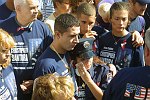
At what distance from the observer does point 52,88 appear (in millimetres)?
2363

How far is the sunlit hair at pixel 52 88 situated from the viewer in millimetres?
2336

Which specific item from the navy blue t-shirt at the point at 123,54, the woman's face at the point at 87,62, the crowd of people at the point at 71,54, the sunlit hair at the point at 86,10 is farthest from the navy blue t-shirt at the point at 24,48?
the navy blue t-shirt at the point at 123,54

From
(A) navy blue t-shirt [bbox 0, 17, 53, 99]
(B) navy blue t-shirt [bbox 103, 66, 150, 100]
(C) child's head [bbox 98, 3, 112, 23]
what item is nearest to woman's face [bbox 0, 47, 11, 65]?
(A) navy blue t-shirt [bbox 0, 17, 53, 99]

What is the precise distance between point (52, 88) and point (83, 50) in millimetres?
1074

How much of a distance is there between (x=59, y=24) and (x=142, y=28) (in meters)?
1.79

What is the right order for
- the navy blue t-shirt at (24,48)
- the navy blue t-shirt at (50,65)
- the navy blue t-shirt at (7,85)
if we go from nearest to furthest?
the navy blue t-shirt at (7,85) < the navy blue t-shirt at (50,65) < the navy blue t-shirt at (24,48)

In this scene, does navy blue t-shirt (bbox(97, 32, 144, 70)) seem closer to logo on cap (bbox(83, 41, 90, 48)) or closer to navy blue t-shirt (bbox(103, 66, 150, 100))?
logo on cap (bbox(83, 41, 90, 48))

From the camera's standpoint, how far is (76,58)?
3.46 m

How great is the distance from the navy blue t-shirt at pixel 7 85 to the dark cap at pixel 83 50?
0.63 m

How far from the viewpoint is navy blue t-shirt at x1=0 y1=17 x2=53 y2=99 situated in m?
3.59

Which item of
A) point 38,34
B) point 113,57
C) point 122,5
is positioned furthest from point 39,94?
point 122,5

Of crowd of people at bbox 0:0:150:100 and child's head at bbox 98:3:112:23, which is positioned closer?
crowd of people at bbox 0:0:150:100

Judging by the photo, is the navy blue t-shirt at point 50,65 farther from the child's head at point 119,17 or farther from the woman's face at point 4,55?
the child's head at point 119,17

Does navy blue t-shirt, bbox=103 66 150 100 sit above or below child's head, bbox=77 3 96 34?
below
